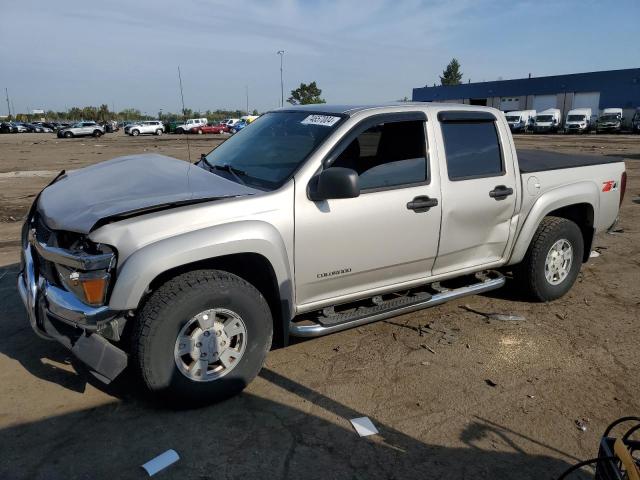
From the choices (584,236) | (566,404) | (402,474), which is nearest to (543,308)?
(584,236)

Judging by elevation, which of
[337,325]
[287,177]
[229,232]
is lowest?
[337,325]

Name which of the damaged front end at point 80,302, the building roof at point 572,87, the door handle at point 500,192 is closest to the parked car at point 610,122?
the building roof at point 572,87

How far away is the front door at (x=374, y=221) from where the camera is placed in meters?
3.43

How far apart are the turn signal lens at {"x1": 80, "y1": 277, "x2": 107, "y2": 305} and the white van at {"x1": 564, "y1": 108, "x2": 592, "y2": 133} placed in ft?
161

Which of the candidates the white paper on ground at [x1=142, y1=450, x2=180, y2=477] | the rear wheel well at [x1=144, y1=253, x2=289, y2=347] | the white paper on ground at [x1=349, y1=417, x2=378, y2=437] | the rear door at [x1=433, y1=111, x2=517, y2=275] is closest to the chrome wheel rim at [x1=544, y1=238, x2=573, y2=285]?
the rear door at [x1=433, y1=111, x2=517, y2=275]

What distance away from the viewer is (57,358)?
380cm

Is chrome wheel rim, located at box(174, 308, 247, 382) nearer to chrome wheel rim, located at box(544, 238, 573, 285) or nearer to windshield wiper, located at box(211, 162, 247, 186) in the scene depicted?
windshield wiper, located at box(211, 162, 247, 186)

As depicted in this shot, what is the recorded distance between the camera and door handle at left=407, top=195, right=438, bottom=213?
149 inches

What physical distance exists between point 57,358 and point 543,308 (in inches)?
168

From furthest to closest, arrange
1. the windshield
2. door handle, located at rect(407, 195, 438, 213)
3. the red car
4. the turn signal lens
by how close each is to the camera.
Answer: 1. the red car
2. door handle, located at rect(407, 195, 438, 213)
3. the windshield
4. the turn signal lens

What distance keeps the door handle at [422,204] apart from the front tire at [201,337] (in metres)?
1.32

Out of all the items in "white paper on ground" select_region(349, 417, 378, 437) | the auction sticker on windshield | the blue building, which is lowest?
"white paper on ground" select_region(349, 417, 378, 437)

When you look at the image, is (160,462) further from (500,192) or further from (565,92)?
(565,92)

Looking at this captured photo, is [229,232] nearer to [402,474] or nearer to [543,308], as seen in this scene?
[402,474]
